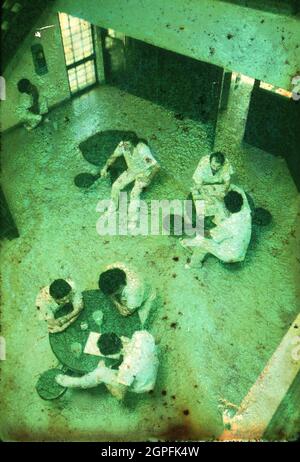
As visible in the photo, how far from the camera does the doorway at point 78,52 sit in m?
9.12

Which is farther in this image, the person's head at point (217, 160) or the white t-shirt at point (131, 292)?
the person's head at point (217, 160)

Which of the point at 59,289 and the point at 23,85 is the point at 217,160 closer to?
the point at 59,289

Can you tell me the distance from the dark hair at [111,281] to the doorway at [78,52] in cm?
642

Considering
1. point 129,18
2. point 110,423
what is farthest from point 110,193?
point 110,423

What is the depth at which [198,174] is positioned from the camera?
721 centimetres

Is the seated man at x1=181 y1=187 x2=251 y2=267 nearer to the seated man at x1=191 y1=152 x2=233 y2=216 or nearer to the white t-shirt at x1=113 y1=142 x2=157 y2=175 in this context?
the seated man at x1=191 y1=152 x2=233 y2=216

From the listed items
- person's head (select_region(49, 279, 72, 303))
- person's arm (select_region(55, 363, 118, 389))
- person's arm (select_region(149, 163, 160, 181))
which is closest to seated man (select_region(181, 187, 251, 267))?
person's arm (select_region(149, 163, 160, 181))

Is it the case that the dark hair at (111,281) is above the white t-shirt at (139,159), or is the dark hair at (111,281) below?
below

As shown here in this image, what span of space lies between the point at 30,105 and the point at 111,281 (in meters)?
5.61

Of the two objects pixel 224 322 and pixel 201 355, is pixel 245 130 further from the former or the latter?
pixel 201 355

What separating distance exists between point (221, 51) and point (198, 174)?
7.17 ft

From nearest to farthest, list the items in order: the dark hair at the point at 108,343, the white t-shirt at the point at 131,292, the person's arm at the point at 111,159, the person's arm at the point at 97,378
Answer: the dark hair at the point at 108,343, the person's arm at the point at 97,378, the white t-shirt at the point at 131,292, the person's arm at the point at 111,159

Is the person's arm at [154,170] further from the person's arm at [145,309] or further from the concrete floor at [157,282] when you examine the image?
the person's arm at [145,309]

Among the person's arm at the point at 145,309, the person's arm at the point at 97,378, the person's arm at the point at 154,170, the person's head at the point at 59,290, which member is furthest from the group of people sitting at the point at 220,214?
the person's arm at the point at 97,378
